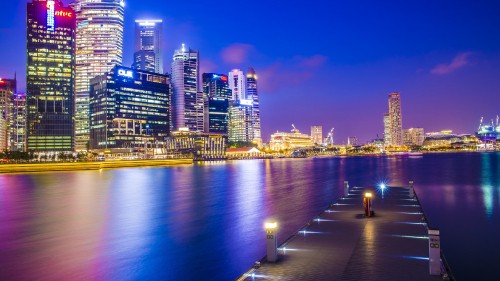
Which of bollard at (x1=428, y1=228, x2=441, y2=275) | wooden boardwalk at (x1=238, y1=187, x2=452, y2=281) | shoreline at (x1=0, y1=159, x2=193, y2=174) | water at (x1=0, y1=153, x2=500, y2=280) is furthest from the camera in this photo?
shoreline at (x1=0, y1=159, x2=193, y2=174)

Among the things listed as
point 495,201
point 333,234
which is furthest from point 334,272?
point 495,201

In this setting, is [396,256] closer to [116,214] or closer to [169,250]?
[169,250]

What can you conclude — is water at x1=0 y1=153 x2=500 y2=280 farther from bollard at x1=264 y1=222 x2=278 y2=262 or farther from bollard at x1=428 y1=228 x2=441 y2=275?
bollard at x1=428 y1=228 x2=441 y2=275

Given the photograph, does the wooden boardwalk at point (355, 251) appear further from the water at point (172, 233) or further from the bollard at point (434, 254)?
the water at point (172, 233)

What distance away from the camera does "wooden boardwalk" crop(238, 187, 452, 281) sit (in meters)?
11.8

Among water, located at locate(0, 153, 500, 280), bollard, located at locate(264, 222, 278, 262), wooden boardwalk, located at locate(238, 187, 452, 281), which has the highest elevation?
bollard, located at locate(264, 222, 278, 262)

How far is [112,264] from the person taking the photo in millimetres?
17375

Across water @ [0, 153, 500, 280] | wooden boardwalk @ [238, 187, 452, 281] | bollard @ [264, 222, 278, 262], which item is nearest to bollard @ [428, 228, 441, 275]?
wooden boardwalk @ [238, 187, 452, 281]

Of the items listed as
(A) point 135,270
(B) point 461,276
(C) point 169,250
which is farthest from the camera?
(C) point 169,250

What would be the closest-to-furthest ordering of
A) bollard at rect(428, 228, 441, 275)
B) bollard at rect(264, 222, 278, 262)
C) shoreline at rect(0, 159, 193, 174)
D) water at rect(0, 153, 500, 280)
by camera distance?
bollard at rect(428, 228, 441, 275) → bollard at rect(264, 222, 278, 262) → water at rect(0, 153, 500, 280) → shoreline at rect(0, 159, 193, 174)

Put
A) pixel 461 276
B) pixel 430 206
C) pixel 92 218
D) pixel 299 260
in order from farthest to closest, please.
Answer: pixel 430 206, pixel 92 218, pixel 461 276, pixel 299 260

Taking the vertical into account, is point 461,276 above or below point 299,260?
below

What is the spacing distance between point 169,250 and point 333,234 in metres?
7.78

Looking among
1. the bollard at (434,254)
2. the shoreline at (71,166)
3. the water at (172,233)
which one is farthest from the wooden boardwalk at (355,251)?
the shoreline at (71,166)
